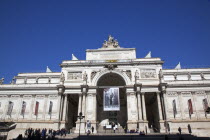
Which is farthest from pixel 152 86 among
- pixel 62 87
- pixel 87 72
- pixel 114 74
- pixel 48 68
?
pixel 48 68

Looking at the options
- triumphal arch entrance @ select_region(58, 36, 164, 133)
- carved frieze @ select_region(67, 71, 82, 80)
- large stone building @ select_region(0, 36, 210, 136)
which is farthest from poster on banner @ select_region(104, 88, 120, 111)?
carved frieze @ select_region(67, 71, 82, 80)

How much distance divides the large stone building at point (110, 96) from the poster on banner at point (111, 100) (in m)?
0.18

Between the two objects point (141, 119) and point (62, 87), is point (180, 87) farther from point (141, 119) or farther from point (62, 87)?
point (62, 87)

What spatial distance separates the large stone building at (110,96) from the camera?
105ft

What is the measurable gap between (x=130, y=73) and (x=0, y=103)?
27.7m

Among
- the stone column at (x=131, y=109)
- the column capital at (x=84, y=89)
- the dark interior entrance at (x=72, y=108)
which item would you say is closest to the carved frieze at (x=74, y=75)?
the column capital at (x=84, y=89)

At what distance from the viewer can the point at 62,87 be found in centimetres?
3494

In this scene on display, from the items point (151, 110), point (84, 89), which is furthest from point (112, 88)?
point (151, 110)

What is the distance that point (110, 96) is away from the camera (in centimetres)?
3234

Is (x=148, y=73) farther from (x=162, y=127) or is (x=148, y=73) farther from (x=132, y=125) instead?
(x=132, y=125)

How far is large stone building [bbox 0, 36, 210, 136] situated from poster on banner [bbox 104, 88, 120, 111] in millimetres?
180

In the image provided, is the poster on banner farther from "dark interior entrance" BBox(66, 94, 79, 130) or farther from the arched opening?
"dark interior entrance" BBox(66, 94, 79, 130)

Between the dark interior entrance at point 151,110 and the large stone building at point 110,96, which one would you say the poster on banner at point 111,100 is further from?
the dark interior entrance at point 151,110

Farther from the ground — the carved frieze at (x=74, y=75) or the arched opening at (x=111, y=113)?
the carved frieze at (x=74, y=75)
